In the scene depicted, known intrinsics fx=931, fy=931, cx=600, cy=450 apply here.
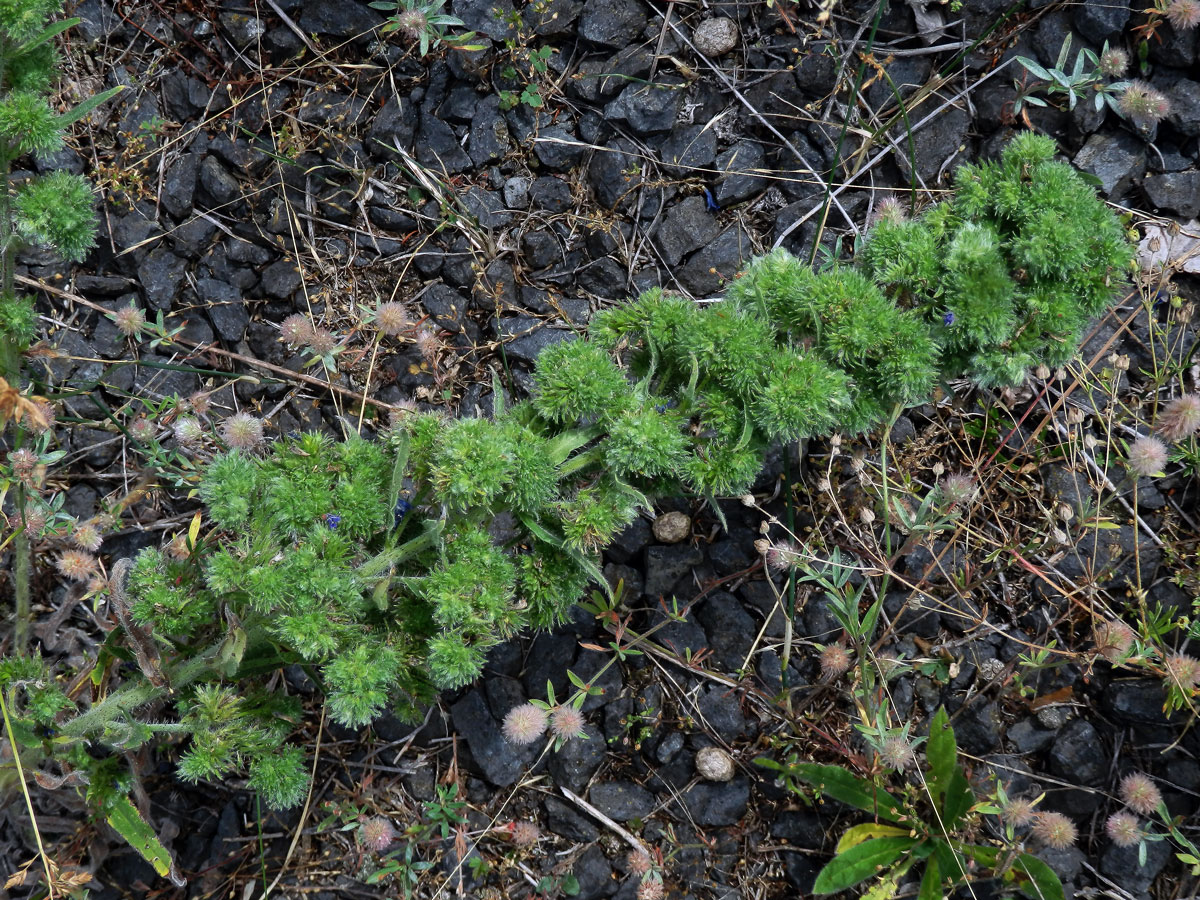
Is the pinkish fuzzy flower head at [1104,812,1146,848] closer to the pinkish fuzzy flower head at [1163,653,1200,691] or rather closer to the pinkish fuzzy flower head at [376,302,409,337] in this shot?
the pinkish fuzzy flower head at [1163,653,1200,691]

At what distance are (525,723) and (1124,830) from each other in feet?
7.22

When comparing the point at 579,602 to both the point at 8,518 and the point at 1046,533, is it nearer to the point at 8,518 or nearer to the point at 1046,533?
the point at 1046,533

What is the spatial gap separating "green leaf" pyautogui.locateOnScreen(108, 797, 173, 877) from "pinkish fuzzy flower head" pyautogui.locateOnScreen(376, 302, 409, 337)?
1.90 m

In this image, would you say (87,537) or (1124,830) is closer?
(87,537)

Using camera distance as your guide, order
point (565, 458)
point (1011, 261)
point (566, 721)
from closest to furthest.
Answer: point (1011, 261) < point (565, 458) < point (566, 721)

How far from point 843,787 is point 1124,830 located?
3.41 ft

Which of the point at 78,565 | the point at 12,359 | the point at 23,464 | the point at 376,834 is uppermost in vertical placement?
the point at 12,359

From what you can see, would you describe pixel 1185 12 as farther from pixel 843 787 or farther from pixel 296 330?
pixel 296 330

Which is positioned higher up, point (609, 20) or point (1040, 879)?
point (609, 20)

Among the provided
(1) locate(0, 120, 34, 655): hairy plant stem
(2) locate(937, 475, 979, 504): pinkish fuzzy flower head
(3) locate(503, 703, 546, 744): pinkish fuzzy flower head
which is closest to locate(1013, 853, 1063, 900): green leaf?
(2) locate(937, 475, 979, 504): pinkish fuzzy flower head

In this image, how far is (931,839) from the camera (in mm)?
3342

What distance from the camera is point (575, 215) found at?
3.89m

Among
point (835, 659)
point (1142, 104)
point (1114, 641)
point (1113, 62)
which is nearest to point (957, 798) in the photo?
point (835, 659)

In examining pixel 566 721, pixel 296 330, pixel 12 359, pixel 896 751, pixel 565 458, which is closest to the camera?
pixel 565 458
